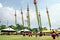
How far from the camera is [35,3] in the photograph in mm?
37594

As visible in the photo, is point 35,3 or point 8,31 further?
point 8,31

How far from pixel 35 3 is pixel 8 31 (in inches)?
3844

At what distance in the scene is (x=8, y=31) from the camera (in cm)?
13312
